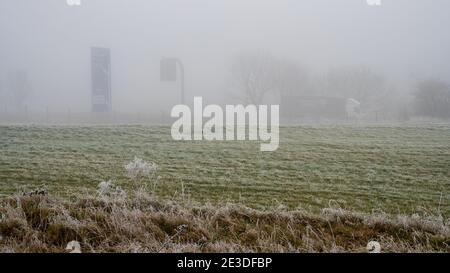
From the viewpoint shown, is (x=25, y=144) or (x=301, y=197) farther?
(x=25, y=144)

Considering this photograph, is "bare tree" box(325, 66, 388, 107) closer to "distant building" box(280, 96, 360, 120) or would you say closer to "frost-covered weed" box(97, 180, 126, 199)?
"distant building" box(280, 96, 360, 120)

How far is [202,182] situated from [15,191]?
1658 millimetres

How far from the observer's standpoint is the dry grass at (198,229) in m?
2.15

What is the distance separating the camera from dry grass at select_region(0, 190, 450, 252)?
84.8 inches

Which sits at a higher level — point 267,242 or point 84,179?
point 84,179

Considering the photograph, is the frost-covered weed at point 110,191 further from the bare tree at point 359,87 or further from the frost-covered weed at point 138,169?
the bare tree at point 359,87

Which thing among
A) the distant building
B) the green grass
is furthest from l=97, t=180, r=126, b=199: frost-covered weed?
the distant building

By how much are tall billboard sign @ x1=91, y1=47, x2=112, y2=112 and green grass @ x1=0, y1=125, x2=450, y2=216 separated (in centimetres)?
26

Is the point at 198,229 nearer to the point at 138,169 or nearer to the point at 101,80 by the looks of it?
the point at 138,169

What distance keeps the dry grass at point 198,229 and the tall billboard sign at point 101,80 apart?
1.20 m

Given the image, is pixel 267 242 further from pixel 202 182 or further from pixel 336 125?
pixel 336 125

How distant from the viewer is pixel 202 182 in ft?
10.5
